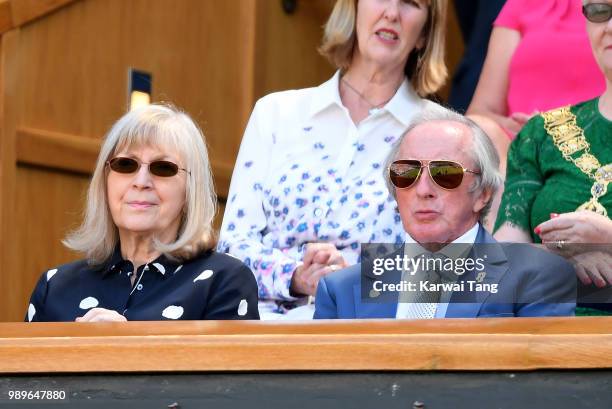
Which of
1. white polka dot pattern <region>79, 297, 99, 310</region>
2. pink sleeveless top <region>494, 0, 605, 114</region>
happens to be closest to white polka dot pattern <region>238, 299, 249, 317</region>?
white polka dot pattern <region>79, 297, 99, 310</region>

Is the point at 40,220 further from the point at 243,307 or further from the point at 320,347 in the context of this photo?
the point at 320,347

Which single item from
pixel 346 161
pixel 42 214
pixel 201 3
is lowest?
pixel 42 214

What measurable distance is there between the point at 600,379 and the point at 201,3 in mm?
3129

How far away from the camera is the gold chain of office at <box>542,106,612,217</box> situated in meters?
3.48

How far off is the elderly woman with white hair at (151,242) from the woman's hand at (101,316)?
0.69 ft

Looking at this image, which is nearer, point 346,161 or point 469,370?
point 469,370

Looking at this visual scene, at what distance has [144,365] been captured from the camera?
2547mm

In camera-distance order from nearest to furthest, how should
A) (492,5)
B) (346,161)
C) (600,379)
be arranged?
1. (600,379)
2. (346,161)
3. (492,5)

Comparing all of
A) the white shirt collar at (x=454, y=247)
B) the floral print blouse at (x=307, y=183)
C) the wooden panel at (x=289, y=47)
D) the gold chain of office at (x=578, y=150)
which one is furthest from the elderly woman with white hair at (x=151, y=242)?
the wooden panel at (x=289, y=47)

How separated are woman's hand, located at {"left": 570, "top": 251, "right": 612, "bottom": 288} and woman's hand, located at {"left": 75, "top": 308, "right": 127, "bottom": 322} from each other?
3.36ft

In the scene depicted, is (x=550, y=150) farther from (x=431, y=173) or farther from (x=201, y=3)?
(x=201, y=3)

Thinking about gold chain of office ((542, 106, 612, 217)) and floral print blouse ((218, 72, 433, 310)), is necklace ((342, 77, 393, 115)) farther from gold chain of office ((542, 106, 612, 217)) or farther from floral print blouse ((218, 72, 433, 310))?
gold chain of office ((542, 106, 612, 217))

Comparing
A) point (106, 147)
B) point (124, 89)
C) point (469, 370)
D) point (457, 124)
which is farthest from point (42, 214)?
point (469, 370)

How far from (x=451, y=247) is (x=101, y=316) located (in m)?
0.79
